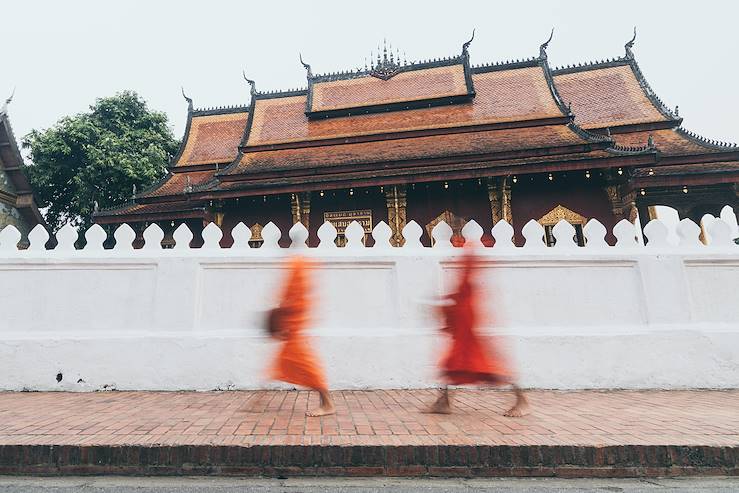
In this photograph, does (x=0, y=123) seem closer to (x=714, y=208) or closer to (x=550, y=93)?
(x=550, y=93)

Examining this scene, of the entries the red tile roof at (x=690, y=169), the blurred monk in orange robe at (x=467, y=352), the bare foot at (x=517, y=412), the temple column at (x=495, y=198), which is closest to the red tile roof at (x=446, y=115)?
the temple column at (x=495, y=198)

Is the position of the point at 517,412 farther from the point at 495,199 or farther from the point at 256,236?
the point at 256,236

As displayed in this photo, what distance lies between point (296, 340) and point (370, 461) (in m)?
1.07

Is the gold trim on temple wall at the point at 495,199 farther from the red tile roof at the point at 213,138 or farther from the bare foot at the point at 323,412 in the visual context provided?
the red tile roof at the point at 213,138

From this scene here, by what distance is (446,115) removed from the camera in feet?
41.5

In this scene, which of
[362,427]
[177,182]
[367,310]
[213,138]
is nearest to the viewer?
[362,427]

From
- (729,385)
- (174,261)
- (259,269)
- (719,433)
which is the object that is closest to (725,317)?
(729,385)

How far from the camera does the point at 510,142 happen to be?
419 inches

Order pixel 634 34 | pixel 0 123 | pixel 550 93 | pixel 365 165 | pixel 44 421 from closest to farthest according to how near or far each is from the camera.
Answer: pixel 44 421
pixel 365 165
pixel 550 93
pixel 634 34
pixel 0 123

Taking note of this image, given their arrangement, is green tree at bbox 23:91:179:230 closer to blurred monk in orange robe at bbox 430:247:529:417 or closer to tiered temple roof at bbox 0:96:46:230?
tiered temple roof at bbox 0:96:46:230

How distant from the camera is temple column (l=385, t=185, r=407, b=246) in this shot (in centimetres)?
1039

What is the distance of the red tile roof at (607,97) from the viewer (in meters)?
12.2

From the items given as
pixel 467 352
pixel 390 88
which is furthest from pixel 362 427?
pixel 390 88

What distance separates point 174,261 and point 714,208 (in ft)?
44.8
